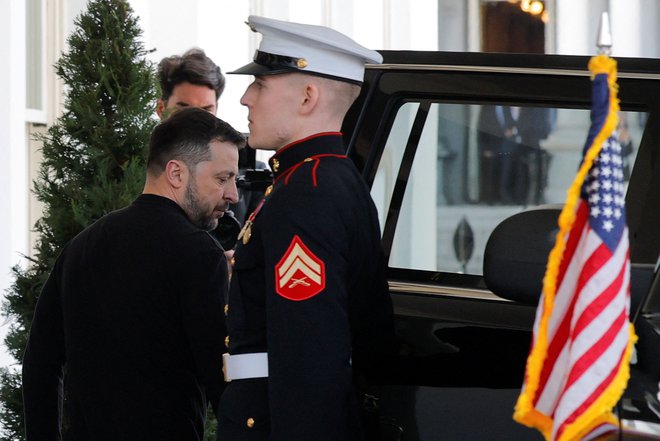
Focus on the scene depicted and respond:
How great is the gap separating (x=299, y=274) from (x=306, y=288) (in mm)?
31

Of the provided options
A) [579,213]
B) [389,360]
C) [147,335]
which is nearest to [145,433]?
[147,335]

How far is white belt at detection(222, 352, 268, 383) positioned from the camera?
2.62m

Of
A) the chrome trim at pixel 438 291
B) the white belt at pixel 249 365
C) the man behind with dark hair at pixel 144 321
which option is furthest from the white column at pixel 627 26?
the white belt at pixel 249 365

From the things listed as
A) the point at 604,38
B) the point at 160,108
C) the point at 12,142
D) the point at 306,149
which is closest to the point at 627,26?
the point at 12,142

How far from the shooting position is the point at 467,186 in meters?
2.92

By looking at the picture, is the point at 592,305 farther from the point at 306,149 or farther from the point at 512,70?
the point at 512,70

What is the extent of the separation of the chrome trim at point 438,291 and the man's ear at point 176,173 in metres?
0.72

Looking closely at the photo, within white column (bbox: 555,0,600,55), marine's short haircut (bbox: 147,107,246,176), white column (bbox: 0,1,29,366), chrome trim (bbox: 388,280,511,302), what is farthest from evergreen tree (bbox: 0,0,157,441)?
white column (bbox: 555,0,600,55)

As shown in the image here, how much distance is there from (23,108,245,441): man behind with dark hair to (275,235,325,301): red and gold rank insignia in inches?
23.5

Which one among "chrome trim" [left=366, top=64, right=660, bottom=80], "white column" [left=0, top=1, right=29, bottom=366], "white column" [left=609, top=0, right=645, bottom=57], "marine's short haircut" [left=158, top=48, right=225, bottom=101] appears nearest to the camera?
"chrome trim" [left=366, top=64, right=660, bottom=80]

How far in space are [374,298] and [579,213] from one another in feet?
2.33

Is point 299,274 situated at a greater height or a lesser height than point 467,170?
lesser

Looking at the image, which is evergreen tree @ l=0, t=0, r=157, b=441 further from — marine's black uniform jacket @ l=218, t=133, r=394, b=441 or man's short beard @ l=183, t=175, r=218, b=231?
marine's black uniform jacket @ l=218, t=133, r=394, b=441

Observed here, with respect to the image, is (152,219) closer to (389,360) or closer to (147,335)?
(147,335)
